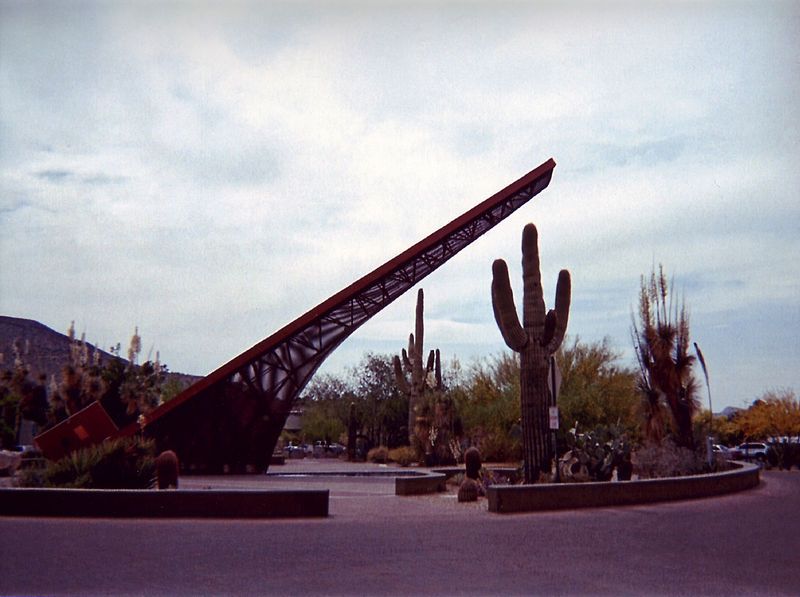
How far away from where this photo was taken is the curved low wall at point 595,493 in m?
14.1

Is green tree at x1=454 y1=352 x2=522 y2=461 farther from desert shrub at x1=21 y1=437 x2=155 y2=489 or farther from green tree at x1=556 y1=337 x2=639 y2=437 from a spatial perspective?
desert shrub at x1=21 y1=437 x2=155 y2=489

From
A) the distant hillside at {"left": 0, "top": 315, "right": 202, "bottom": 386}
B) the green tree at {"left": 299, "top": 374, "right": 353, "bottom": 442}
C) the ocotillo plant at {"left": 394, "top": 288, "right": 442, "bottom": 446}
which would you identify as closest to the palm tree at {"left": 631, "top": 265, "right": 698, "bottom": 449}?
the ocotillo plant at {"left": 394, "top": 288, "right": 442, "bottom": 446}

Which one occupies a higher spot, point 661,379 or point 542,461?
point 661,379

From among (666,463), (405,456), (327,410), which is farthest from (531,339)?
(327,410)

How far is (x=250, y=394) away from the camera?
95.8 feet

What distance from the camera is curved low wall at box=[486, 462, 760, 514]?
1413cm

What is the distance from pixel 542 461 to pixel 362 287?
1268cm

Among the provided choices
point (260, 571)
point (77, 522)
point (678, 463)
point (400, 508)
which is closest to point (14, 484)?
point (77, 522)

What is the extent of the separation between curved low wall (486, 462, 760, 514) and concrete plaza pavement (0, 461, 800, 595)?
500 millimetres

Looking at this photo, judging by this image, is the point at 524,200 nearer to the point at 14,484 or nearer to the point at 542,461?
the point at 542,461

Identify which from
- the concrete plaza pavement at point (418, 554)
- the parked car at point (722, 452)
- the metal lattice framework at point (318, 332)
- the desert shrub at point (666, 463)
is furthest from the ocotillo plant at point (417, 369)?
the concrete plaza pavement at point (418, 554)

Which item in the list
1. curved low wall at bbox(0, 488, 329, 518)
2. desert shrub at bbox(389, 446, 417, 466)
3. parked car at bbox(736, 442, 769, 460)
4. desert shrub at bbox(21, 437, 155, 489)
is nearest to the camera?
curved low wall at bbox(0, 488, 329, 518)

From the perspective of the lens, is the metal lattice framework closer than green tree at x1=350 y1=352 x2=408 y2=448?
Yes

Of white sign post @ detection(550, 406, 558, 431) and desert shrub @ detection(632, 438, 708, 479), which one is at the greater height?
white sign post @ detection(550, 406, 558, 431)
